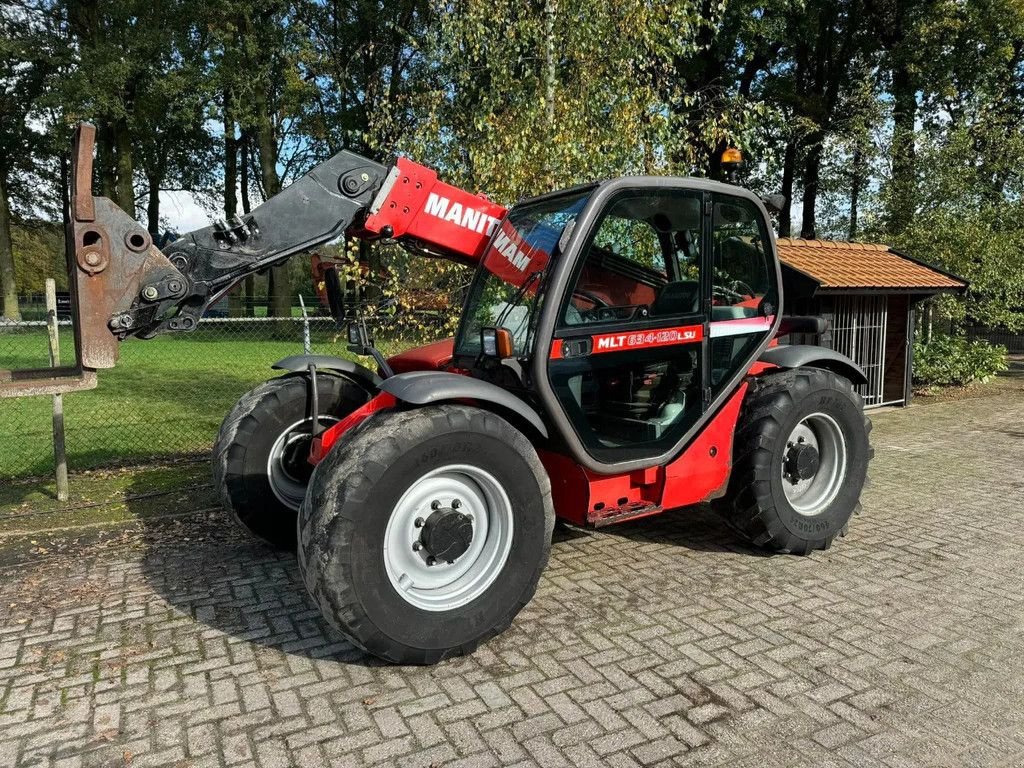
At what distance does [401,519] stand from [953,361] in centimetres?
1257

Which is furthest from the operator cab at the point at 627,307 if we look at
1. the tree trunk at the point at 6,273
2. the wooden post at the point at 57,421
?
the tree trunk at the point at 6,273

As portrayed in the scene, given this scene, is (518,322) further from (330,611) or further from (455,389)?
(330,611)

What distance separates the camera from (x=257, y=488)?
498cm

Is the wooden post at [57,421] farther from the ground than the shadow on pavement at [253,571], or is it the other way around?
the wooden post at [57,421]

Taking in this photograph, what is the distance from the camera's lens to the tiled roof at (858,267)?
34.1 feet

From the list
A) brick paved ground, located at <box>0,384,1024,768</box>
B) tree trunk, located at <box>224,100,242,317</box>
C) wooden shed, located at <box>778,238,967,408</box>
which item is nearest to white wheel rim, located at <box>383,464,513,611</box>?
brick paved ground, located at <box>0,384,1024,768</box>

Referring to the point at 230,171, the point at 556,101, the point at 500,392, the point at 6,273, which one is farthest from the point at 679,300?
the point at 230,171

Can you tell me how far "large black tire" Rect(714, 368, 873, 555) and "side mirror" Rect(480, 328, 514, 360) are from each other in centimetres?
176

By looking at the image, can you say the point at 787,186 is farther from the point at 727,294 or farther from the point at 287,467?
the point at 287,467

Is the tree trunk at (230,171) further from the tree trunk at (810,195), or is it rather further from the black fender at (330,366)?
the black fender at (330,366)

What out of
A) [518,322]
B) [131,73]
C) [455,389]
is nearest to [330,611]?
[455,389]

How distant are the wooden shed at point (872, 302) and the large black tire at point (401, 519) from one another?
7.69 meters

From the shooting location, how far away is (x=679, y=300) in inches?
178

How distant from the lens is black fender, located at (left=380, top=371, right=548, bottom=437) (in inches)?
144
